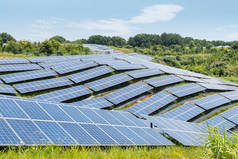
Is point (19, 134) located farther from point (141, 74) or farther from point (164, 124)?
point (141, 74)

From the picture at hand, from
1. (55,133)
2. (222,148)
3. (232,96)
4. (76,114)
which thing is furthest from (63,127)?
(232,96)

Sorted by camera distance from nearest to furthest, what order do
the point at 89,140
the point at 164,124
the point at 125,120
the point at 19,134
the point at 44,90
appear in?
the point at 19,134 → the point at 89,140 → the point at 125,120 → the point at 164,124 → the point at 44,90

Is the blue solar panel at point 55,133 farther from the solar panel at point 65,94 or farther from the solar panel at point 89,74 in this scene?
the solar panel at point 89,74

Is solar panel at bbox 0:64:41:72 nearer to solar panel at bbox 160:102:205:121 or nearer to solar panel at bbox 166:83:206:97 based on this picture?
solar panel at bbox 166:83:206:97

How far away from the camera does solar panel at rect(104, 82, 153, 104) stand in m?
26.9

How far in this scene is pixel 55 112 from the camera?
12.8 meters

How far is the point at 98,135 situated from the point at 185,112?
16396 millimetres

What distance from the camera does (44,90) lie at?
2709 centimetres

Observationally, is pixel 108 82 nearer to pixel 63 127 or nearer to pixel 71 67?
pixel 71 67

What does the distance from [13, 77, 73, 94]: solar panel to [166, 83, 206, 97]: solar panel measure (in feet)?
50.2

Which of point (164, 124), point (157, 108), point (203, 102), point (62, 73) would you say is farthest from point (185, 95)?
point (62, 73)

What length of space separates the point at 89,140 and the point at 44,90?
719 inches

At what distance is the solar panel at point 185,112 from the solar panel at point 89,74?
13.5 metres

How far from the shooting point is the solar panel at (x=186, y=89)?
30.0 metres
